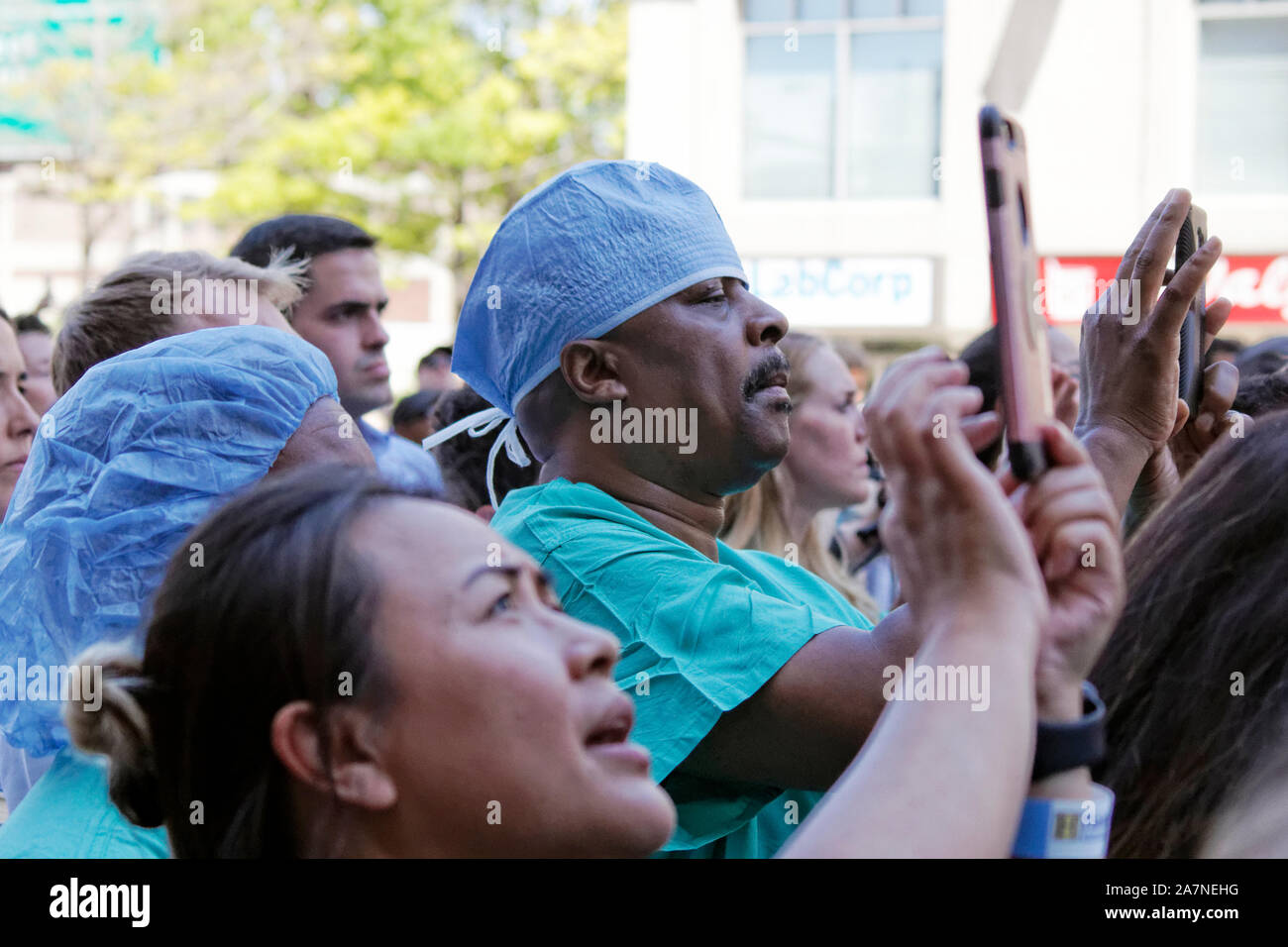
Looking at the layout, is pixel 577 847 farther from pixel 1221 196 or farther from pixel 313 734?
pixel 1221 196

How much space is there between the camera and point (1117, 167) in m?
11.7

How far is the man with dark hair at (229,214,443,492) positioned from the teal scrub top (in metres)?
2.53

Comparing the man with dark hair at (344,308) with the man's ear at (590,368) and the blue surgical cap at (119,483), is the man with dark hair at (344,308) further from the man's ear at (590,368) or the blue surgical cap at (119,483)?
the man's ear at (590,368)

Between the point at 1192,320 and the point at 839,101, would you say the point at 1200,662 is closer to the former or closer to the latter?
the point at 1192,320

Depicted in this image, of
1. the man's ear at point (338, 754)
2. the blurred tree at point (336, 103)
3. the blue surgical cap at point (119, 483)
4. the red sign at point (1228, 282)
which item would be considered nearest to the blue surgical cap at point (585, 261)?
the blue surgical cap at point (119, 483)

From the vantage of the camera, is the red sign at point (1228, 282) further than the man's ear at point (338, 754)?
Yes

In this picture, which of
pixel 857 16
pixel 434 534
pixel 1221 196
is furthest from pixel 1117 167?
pixel 434 534

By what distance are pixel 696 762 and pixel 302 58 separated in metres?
15.9

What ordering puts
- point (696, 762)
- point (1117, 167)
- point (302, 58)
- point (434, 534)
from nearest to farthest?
point (434, 534), point (696, 762), point (1117, 167), point (302, 58)

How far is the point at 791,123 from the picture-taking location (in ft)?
43.4

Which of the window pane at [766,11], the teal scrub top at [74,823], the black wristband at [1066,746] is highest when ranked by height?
the window pane at [766,11]

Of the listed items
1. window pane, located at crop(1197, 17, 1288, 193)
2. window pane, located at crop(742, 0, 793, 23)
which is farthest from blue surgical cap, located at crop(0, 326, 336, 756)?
window pane, located at crop(742, 0, 793, 23)

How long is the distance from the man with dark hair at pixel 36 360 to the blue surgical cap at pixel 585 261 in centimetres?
330

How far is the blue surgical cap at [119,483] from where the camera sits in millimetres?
2059
